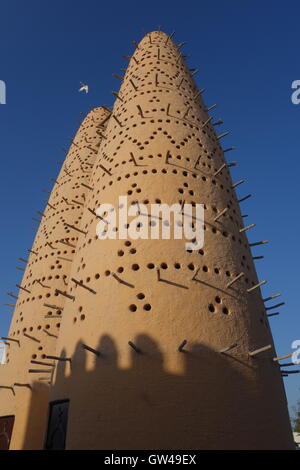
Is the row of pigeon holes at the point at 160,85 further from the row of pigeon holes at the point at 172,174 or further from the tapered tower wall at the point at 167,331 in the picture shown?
the row of pigeon holes at the point at 172,174

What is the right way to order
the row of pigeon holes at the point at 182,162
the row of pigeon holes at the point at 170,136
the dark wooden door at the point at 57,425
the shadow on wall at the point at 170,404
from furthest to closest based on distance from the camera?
the row of pigeon holes at the point at 170,136 → the row of pigeon holes at the point at 182,162 → the dark wooden door at the point at 57,425 → the shadow on wall at the point at 170,404

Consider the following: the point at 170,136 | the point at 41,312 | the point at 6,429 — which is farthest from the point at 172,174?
the point at 6,429

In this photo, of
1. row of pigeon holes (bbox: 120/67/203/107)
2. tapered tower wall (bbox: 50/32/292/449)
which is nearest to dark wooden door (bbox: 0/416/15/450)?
tapered tower wall (bbox: 50/32/292/449)

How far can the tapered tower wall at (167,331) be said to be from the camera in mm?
7270

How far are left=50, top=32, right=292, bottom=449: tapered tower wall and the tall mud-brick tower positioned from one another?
25mm

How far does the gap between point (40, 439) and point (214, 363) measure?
7.25 metres

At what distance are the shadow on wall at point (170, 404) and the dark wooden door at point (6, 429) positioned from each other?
508 cm

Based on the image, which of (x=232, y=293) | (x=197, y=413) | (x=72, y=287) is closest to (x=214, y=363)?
(x=197, y=413)

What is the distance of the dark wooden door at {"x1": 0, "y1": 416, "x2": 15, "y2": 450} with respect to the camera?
12.1m

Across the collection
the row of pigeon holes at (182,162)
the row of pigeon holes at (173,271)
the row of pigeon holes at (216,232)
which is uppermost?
the row of pigeon holes at (182,162)

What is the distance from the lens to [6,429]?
485 inches

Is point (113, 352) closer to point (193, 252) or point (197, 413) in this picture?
point (197, 413)

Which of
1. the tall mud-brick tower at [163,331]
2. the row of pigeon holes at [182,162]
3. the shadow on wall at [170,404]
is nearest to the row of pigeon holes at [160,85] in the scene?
the tall mud-brick tower at [163,331]

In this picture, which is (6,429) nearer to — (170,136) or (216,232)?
(216,232)
